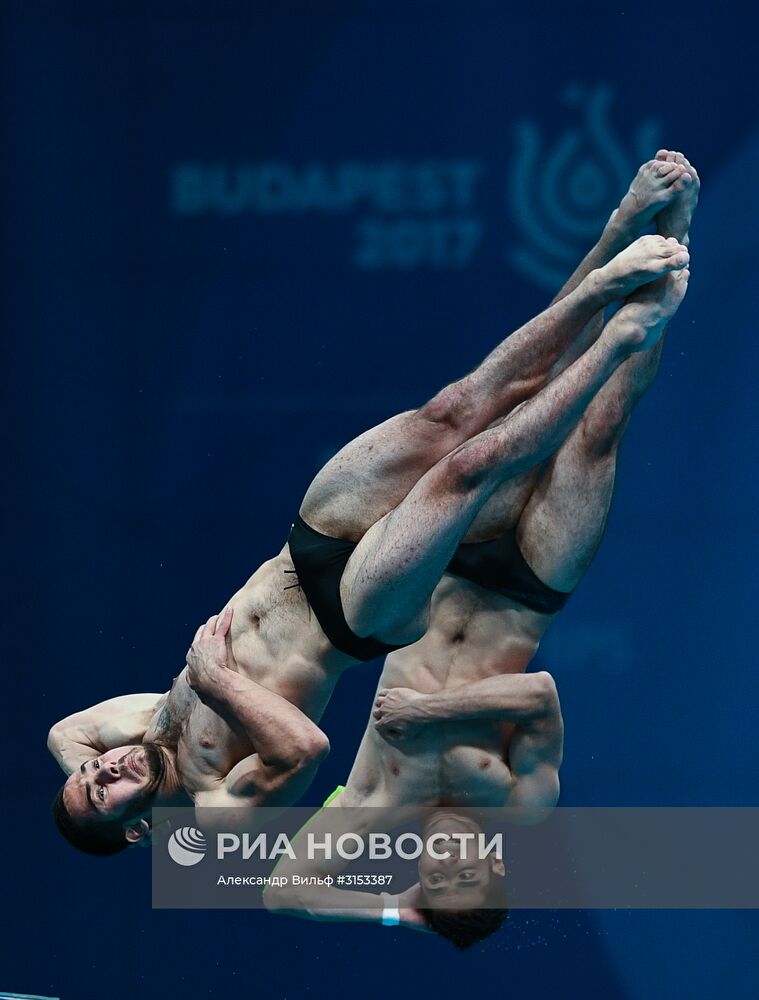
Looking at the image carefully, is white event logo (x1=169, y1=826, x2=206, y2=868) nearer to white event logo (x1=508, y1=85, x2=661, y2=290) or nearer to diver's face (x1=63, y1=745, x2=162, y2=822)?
diver's face (x1=63, y1=745, x2=162, y2=822)

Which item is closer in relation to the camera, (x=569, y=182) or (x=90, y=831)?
(x=90, y=831)

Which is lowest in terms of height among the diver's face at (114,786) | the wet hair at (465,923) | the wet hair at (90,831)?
the wet hair at (465,923)

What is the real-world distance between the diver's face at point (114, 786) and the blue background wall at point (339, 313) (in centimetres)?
199

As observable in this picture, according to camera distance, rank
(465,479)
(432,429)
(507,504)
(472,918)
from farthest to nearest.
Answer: (472,918), (507,504), (432,429), (465,479)

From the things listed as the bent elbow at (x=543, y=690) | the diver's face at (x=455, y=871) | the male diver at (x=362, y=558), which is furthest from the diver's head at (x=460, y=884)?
the male diver at (x=362, y=558)

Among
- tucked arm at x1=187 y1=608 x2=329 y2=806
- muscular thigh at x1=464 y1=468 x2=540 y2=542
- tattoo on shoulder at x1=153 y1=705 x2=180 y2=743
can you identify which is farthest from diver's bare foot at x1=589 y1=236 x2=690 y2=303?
tattoo on shoulder at x1=153 y1=705 x2=180 y2=743

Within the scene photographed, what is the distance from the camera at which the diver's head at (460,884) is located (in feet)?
16.5

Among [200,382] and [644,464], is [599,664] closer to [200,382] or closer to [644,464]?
[644,464]

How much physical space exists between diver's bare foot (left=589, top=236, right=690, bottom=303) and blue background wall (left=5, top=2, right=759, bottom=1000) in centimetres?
243

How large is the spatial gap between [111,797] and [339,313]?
2.59m

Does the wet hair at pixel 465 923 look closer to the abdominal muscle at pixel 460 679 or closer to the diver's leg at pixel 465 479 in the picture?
the abdominal muscle at pixel 460 679

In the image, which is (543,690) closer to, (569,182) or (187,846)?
(187,846)

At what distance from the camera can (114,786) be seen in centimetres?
465

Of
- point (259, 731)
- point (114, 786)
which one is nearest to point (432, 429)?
point (259, 731)
